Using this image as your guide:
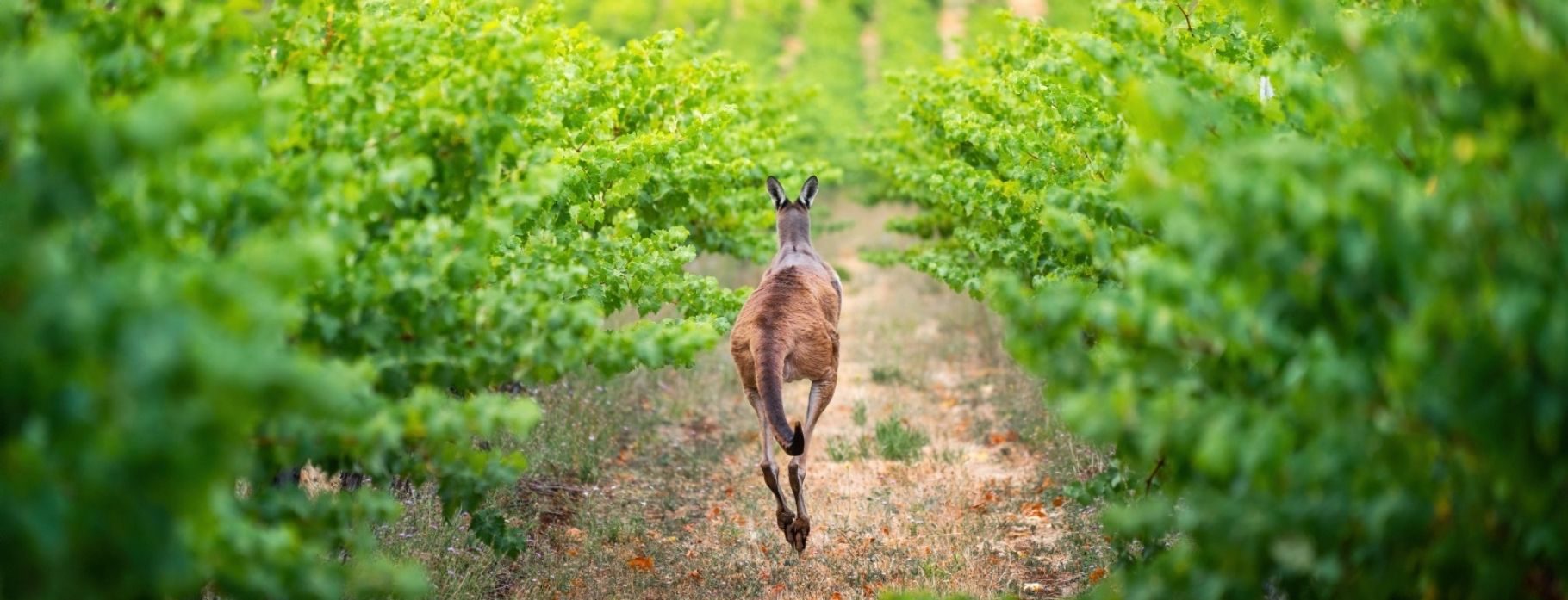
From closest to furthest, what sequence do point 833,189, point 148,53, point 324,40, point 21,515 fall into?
point 21,515, point 148,53, point 324,40, point 833,189

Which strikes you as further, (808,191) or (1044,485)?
(808,191)

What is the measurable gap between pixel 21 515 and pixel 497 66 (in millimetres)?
2474

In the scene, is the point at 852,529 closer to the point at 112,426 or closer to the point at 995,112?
the point at 995,112

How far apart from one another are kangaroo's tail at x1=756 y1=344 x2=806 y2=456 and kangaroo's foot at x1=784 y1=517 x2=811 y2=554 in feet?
1.63

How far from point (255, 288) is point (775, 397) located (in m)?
5.15

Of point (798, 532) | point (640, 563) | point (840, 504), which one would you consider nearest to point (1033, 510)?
point (840, 504)

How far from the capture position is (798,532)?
805 centimetres

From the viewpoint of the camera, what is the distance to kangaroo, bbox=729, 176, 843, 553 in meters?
7.89

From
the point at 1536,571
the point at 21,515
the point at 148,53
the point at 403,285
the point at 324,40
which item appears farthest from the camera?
the point at 324,40

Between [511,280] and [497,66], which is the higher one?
[497,66]

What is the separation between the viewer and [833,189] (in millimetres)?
30938

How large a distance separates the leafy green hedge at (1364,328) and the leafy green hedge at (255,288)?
6.29 feet

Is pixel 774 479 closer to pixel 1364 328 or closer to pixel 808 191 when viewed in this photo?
pixel 808 191

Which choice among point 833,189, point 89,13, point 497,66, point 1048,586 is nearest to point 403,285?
point 497,66
